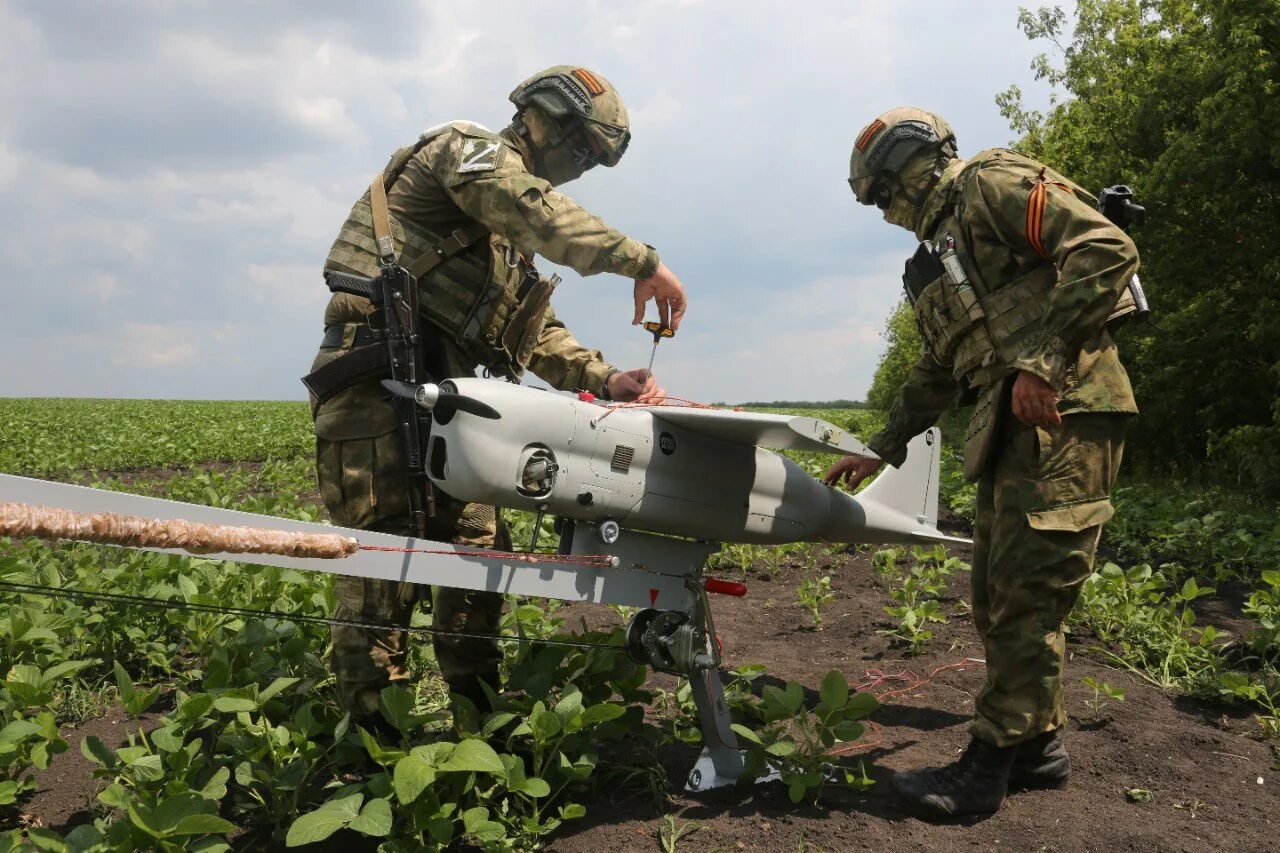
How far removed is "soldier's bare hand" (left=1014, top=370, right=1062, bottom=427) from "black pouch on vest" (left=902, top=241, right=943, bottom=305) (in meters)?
0.65

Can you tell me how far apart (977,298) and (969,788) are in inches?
76.0

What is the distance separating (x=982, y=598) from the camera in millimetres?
3580

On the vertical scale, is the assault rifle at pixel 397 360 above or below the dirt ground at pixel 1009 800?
above

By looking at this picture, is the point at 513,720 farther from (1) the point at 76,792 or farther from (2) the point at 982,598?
(2) the point at 982,598

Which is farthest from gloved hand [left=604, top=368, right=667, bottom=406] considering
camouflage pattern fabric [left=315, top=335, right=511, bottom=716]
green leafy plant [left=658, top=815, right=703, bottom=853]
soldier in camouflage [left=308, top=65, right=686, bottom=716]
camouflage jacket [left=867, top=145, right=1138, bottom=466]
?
green leafy plant [left=658, top=815, right=703, bottom=853]

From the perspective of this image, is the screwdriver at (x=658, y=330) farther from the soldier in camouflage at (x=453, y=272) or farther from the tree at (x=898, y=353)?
the tree at (x=898, y=353)

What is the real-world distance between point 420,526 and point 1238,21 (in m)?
15.6

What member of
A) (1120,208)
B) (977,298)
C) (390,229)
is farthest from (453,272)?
(1120,208)

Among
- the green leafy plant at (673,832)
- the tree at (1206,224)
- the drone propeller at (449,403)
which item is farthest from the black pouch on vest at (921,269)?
the tree at (1206,224)

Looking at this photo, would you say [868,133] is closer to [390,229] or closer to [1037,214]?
[1037,214]

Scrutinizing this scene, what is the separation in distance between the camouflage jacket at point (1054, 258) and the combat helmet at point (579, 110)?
1416mm

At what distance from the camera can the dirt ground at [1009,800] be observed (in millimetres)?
3086

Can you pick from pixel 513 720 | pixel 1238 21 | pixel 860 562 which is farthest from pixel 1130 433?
pixel 513 720

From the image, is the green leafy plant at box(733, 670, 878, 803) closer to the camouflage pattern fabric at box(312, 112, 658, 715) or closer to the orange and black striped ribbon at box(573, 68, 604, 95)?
the camouflage pattern fabric at box(312, 112, 658, 715)
